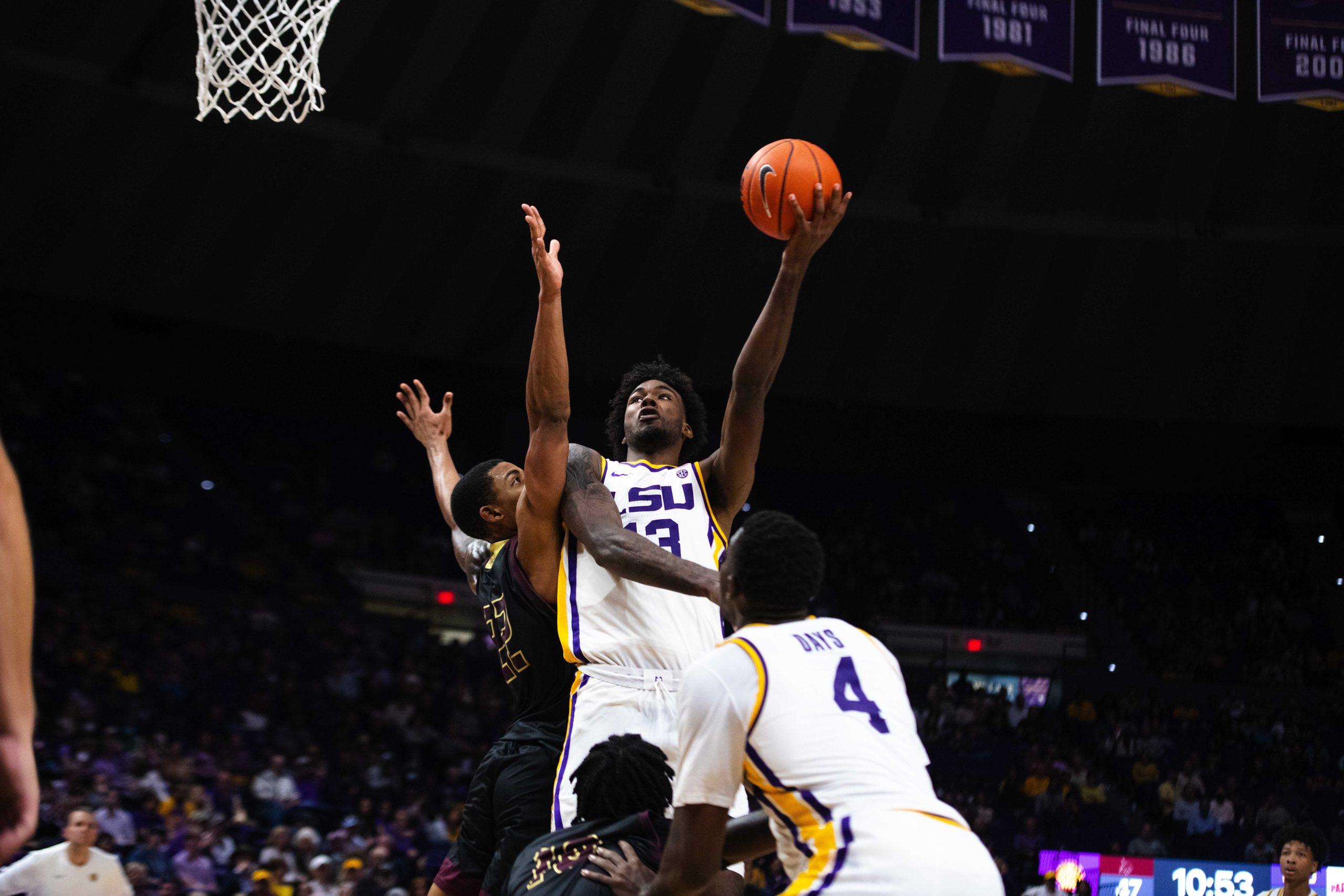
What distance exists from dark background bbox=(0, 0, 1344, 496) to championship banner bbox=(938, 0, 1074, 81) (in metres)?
5.07

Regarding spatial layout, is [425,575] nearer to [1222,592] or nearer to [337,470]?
[337,470]

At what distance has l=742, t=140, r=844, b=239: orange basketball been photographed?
4594 mm

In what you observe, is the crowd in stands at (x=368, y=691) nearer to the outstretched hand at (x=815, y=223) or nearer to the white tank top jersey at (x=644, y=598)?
the white tank top jersey at (x=644, y=598)

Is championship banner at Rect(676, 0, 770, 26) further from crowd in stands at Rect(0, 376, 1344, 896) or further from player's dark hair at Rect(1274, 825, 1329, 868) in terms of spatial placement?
crowd in stands at Rect(0, 376, 1344, 896)

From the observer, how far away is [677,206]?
56.1 ft

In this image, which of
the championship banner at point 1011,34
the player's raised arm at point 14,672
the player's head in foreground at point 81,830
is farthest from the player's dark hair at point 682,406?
the championship banner at point 1011,34

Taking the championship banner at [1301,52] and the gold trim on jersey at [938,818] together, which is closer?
the gold trim on jersey at [938,818]

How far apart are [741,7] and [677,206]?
290 inches

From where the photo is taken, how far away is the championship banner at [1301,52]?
1027 cm

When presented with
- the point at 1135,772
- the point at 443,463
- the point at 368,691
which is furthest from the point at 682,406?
the point at 1135,772

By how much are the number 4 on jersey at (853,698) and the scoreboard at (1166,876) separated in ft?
36.6

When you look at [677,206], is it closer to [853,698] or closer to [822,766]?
[853,698]

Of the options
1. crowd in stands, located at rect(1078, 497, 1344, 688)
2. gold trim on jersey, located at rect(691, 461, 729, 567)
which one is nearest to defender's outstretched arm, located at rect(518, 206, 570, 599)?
gold trim on jersey, located at rect(691, 461, 729, 567)

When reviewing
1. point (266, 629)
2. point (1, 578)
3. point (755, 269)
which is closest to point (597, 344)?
point (755, 269)
